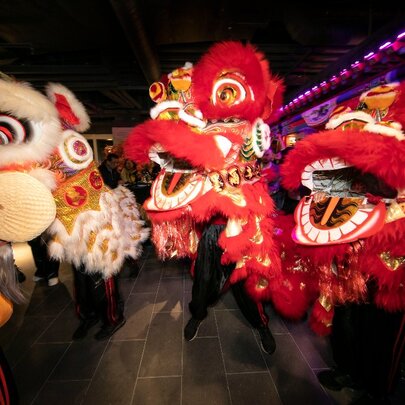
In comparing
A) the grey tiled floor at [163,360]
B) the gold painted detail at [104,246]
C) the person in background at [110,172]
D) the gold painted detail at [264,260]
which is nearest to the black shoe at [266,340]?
the grey tiled floor at [163,360]

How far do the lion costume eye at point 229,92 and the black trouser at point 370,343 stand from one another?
4.39 ft

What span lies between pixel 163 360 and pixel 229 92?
1.90 meters

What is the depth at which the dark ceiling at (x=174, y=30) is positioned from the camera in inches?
85.9

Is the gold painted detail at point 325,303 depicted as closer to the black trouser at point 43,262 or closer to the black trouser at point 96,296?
the black trouser at point 96,296

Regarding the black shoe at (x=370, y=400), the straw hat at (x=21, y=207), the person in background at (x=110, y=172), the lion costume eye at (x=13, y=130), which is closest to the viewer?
the straw hat at (x=21, y=207)

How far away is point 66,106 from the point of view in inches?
59.5

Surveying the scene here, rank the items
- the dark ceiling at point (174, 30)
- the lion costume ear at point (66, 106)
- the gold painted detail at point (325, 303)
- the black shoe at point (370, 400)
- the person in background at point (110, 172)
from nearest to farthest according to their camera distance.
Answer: the black shoe at point (370, 400)
the gold painted detail at point (325, 303)
the lion costume ear at point (66, 106)
the dark ceiling at point (174, 30)
the person in background at point (110, 172)

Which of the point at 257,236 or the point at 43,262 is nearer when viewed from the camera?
the point at 257,236

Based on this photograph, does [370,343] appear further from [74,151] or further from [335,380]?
[74,151]

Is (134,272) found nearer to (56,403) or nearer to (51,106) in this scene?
(56,403)

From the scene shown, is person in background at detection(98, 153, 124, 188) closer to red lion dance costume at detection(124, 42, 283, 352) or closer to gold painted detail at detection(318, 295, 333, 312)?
red lion dance costume at detection(124, 42, 283, 352)

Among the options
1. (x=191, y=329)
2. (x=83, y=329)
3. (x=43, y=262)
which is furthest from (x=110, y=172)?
(x=191, y=329)

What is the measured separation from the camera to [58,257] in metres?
1.49

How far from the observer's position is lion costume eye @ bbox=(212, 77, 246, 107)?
1.20 metres
